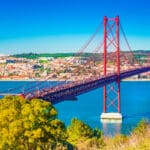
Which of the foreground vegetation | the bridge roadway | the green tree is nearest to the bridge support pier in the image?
the bridge roadway

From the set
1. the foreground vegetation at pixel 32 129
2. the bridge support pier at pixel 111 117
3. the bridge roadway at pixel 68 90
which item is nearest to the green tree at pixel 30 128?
the foreground vegetation at pixel 32 129

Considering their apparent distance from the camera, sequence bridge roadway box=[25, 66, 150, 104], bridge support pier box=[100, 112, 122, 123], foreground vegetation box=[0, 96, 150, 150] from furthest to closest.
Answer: bridge support pier box=[100, 112, 122, 123]
bridge roadway box=[25, 66, 150, 104]
foreground vegetation box=[0, 96, 150, 150]

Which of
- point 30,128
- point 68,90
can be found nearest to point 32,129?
point 30,128

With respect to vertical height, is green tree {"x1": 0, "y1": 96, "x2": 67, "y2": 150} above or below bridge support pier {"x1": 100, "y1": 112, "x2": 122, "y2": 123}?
above

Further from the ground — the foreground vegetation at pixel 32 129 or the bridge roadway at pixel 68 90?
the foreground vegetation at pixel 32 129

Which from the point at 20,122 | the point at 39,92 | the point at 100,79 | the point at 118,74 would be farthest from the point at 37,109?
the point at 118,74

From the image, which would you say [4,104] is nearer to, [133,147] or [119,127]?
[133,147]

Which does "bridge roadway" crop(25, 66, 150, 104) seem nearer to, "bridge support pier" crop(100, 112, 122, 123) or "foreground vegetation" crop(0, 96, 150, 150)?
"bridge support pier" crop(100, 112, 122, 123)

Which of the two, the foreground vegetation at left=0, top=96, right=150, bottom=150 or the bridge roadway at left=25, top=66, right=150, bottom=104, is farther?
the bridge roadway at left=25, top=66, right=150, bottom=104

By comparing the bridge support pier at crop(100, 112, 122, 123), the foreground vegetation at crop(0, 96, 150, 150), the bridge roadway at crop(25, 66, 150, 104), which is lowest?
the bridge support pier at crop(100, 112, 122, 123)

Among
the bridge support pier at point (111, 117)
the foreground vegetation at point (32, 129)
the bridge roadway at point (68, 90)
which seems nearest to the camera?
the foreground vegetation at point (32, 129)

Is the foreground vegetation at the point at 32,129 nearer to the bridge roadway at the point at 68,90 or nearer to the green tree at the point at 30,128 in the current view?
the green tree at the point at 30,128
